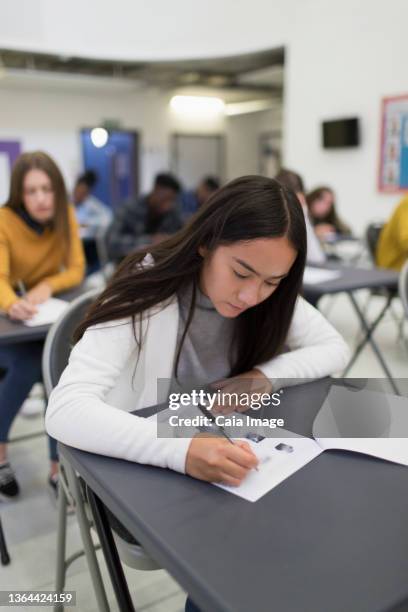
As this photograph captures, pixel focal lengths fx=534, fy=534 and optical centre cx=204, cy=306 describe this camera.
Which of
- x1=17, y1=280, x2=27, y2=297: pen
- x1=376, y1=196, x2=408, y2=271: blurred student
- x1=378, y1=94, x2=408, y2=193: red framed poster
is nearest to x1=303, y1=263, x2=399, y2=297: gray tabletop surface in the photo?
x1=376, y1=196, x2=408, y2=271: blurred student

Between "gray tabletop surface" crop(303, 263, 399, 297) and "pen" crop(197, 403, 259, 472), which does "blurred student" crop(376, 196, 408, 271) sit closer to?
"gray tabletop surface" crop(303, 263, 399, 297)

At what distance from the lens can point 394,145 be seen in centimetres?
553

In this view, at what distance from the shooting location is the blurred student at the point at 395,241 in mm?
3201

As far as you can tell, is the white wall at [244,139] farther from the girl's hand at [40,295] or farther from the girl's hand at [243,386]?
the girl's hand at [243,386]

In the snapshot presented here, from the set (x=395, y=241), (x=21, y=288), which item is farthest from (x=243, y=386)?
(x=395, y=241)

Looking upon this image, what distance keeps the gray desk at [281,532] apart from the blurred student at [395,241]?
2592 millimetres

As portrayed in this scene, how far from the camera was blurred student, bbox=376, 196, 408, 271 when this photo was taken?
3.20 metres

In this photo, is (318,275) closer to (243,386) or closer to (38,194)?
(38,194)

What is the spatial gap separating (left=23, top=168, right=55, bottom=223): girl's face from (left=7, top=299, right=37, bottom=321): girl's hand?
1.85 feet

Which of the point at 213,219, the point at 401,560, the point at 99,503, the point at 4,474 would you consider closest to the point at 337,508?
the point at 401,560

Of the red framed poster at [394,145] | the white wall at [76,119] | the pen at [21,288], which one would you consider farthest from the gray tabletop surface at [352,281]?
the white wall at [76,119]

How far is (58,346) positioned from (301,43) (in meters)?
6.10

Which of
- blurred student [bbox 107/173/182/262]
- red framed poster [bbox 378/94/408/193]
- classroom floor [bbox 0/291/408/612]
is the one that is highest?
red framed poster [bbox 378/94/408/193]

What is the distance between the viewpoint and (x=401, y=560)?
642 millimetres
